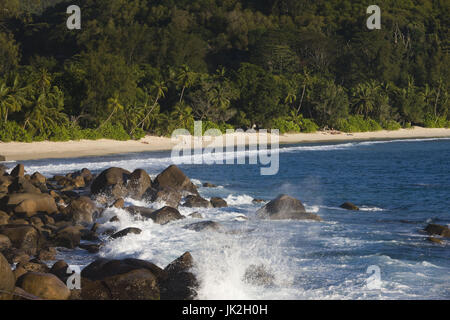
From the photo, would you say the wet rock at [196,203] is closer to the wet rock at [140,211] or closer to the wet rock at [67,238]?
the wet rock at [140,211]

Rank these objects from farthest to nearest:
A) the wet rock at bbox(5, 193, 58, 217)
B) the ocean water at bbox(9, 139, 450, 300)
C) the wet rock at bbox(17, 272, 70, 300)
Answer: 1. the wet rock at bbox(5, 193, 58, 217)
2. the ocean water at bbox(9, 139, 450, 300)
3. the wet rock at bbox(17, 272, 70, 300)

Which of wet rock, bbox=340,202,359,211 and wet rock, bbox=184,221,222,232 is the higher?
wet rock, bbox=184,221,222,232

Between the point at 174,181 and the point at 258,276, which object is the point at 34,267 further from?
the point at 174,181

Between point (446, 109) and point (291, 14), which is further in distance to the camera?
point (291, 14)

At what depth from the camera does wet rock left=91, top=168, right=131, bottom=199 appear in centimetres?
2483

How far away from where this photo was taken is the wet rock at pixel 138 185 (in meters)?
24.8

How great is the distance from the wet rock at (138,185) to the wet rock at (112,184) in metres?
0.28

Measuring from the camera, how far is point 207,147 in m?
58.0

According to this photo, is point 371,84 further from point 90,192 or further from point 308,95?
point 90,192

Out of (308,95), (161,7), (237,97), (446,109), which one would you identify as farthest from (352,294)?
(161,7)

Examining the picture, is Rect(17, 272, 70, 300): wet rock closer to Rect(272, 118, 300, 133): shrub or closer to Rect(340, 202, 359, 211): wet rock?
Rect(340, 202, 359, 211): wet rock

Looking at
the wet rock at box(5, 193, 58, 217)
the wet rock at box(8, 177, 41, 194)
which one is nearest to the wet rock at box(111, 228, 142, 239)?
the wet rock at box(5, 193, 58, 217)

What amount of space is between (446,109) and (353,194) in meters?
76.3

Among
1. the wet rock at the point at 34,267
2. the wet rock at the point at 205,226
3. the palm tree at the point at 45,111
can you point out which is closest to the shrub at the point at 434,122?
the palm tree at the point at 45,111
